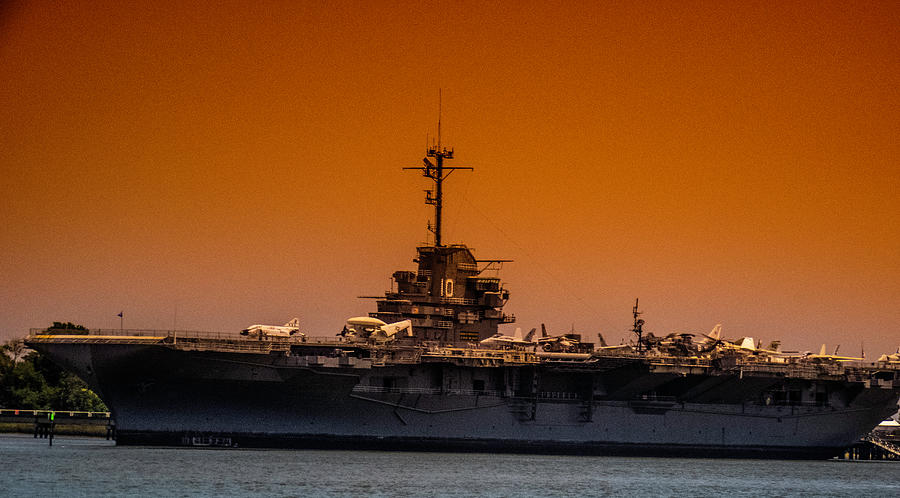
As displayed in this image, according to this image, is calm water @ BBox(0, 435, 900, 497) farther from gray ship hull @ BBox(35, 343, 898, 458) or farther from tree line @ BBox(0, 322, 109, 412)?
tree line @ BBox(0, 322, 109, 412)

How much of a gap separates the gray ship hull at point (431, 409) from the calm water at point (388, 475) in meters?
0.60

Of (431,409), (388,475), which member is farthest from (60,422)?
(388,475)

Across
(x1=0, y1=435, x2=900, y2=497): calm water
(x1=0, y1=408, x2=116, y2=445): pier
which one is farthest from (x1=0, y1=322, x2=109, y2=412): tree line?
(x1=0, y1=435, x2=900, y2=497): calm water

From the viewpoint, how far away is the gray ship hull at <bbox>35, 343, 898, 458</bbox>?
140 feet

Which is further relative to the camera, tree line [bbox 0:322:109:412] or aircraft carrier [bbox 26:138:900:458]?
tree line [bbox 0:322:109:412]

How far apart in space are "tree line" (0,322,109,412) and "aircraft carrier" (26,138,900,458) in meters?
20.3

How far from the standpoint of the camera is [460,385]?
45969 millimetres

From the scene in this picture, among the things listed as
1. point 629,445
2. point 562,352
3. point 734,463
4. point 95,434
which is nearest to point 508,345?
point 562,352

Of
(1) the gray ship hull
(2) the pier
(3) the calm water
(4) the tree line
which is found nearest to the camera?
(3) the calm water

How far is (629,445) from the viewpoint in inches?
1895

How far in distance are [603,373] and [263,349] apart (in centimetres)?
1103

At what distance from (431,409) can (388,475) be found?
8.44 m

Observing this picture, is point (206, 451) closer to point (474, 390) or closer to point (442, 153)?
point (474, 390)

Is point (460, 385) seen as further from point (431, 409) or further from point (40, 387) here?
point (40, 387)
